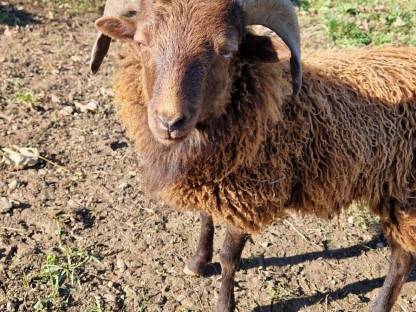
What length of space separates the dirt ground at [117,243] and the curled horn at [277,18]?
202 cm

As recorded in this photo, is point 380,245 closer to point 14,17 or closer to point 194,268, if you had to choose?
point 194,268

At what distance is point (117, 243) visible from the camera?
429cm

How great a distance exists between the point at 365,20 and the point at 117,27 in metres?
5.93

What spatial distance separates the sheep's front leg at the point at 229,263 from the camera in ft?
11.7

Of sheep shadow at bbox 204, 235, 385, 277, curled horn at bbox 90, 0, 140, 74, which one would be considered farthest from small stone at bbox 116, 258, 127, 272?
curled horn at bbox 90, 0, 140, 74

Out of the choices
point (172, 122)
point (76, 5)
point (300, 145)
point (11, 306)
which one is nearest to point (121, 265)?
point (11, 306)

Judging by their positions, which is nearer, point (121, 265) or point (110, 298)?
point (110, 298)

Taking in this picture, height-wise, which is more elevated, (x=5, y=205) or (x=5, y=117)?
(x=5, y=117)

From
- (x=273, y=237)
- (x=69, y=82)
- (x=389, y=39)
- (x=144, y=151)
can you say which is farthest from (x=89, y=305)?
(x=389, y=39)

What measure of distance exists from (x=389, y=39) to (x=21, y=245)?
18.6ft

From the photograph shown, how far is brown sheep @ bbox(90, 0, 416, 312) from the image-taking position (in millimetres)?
2664

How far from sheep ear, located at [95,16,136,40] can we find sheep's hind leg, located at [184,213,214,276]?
1.65 m

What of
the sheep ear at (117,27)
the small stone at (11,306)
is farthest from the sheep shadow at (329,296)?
the sheep ear at (117,27)

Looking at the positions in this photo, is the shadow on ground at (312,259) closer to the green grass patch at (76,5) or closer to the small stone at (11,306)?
the small stone at (11,306)
